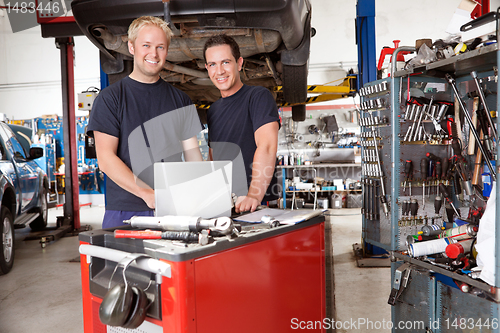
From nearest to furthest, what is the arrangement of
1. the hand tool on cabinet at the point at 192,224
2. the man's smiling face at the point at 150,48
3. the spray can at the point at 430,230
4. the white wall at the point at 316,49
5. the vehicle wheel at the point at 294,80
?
1. the hand tool on cabinet at the point at 192,224
2. the man's smiling face at the point at 150,48
3. the spray can at the point at 430,230
4. the vehicle wheel at the point at 294,80
5. the white wall at the point at 316,49

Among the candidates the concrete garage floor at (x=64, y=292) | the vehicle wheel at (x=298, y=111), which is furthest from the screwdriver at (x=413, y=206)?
the vehicle wheel at (x=298, y=111)

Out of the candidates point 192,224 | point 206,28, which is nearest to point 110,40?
point 206,28

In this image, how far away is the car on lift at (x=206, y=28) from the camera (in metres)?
1.83

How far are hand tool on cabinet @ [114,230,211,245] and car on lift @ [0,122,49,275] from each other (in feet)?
9.38

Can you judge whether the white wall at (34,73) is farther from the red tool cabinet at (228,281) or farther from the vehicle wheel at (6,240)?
the red tool cabinet at (228,281)

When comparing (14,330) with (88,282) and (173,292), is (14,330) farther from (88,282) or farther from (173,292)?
(173,292)

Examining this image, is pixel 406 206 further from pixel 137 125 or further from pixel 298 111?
pixel 298 111

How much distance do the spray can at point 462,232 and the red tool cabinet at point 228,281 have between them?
3.08 ft

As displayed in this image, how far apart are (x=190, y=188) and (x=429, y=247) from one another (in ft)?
4.85

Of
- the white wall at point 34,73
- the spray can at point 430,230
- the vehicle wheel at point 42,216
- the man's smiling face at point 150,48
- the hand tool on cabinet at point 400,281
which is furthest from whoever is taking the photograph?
the white wall at point 34,73

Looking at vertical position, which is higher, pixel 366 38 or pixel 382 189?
pixel 366 38

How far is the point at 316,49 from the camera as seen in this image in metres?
7.54

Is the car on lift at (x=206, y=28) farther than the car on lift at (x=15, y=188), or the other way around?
the car on lift at (x=15, y=188)

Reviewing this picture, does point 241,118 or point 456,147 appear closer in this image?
point 241,118
